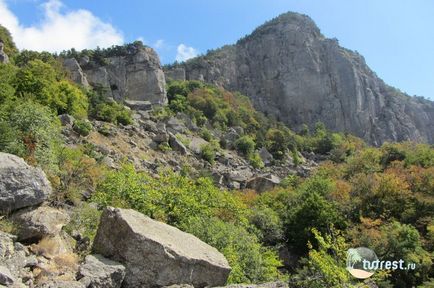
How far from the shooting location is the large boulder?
10.5m

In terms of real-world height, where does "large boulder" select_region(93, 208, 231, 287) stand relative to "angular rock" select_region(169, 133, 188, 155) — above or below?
below

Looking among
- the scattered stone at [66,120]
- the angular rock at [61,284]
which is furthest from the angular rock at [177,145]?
the angular rock at [61,284]

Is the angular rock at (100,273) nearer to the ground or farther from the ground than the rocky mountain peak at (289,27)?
nearer to the ground

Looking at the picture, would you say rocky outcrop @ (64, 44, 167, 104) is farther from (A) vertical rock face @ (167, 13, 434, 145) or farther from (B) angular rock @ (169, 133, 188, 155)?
(A) vertical rock face @ (167, 13, 434, 145)

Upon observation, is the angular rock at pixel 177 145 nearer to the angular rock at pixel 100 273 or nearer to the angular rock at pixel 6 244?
the angular rock at pixel 100 273

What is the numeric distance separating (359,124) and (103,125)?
61219mm

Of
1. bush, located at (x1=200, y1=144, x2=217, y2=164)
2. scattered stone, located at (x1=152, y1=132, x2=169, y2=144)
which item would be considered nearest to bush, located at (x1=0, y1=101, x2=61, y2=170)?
scattered stone, located at (x1=152, y1=132, x2=169, y2=144)

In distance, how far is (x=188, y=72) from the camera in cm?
9069

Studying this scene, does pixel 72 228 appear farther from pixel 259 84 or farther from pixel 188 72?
pixel 259 84

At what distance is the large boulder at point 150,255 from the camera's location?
10484mm

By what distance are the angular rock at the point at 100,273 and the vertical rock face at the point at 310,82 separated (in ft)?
255

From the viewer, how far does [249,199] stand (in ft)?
Result: 124

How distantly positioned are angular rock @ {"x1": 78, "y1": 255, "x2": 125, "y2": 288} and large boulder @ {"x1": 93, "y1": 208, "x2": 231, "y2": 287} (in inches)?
14.5

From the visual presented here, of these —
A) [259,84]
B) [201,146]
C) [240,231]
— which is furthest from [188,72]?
[240,231]
